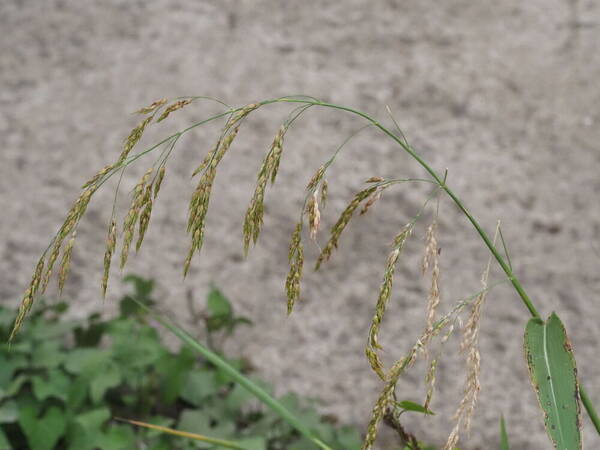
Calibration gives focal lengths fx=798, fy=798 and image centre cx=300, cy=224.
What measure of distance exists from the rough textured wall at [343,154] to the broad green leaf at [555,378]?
117cm

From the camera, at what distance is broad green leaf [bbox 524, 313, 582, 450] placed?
82 centimetres

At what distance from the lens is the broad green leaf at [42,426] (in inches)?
61.4

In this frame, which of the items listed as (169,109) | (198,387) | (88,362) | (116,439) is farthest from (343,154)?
(169,109)

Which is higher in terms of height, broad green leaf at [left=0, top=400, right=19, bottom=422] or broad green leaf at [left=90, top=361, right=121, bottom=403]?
broad green leaf at [left=90, top=361, right=121, bottom=403]

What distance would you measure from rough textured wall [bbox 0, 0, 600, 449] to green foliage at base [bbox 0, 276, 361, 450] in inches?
11.3

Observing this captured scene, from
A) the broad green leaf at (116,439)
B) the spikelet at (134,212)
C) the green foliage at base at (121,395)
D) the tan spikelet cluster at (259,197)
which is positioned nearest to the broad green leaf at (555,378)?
the tan spikelet cluster at (259,197)

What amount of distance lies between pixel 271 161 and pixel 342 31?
2.01 m

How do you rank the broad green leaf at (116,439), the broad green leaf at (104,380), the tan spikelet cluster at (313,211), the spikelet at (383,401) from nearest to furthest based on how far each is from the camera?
the spikelet at (383,401)
the tan spikelet cluster at (313,211)
the broad green leaf at (116,439)
the broad green leaf at (104,380)

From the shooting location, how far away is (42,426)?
1579mm

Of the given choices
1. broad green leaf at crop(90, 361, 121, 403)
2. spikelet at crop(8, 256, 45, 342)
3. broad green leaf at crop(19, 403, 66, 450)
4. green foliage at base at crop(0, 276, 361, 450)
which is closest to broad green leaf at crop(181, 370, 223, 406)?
green foliage at base at crop(0, 276, 361, 450)

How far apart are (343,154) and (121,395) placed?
1049 millimetres

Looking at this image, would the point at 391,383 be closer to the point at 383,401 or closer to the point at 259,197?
the point at 383,401

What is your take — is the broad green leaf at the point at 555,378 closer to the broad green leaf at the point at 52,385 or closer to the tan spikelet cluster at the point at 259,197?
the tan spikelet cluster at the point at 259,197

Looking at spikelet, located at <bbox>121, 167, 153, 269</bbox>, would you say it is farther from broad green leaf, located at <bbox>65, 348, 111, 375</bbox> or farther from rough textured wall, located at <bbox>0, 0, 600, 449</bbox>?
rough textured wall, located at <bbox>0, 0, 600, 449</bbox>
